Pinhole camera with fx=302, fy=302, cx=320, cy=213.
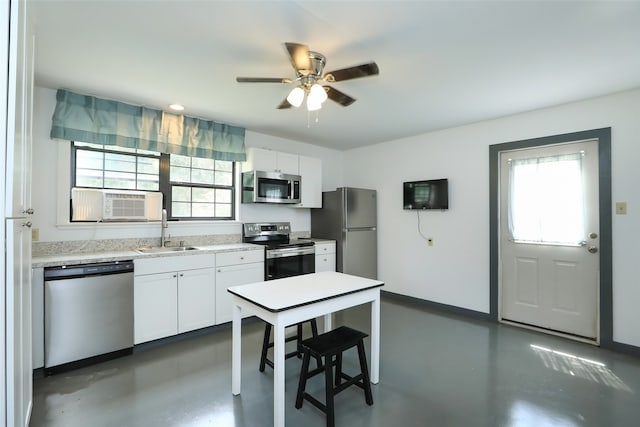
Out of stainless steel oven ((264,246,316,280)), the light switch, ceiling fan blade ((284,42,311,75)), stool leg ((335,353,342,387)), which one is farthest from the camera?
stainless steel oven ((264,246,316,280))

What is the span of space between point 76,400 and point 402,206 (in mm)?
4140

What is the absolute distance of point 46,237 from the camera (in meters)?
2.79

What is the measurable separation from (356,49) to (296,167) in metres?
2.47

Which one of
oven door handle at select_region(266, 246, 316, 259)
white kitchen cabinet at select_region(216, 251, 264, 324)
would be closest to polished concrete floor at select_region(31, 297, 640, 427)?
white kitchen cabinet at select_region(216, 251, 264, 324)

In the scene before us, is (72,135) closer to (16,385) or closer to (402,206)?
(16,385)

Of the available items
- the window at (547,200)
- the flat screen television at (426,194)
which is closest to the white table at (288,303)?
the flat screen television at (426,194)

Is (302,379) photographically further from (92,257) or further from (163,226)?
(163,226)

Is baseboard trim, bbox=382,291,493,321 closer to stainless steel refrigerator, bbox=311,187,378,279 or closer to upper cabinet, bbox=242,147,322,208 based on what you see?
stainless steel refrigerator, bbox=311,187,378,279

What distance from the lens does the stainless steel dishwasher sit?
7.91 feet

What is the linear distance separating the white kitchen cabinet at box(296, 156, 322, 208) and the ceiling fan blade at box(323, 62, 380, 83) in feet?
8.41

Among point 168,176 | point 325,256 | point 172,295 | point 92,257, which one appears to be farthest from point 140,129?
point 325,256

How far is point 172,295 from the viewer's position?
3033 millimetres

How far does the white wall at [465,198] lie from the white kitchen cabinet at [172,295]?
9.08 feet

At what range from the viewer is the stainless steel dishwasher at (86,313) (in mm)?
2410
